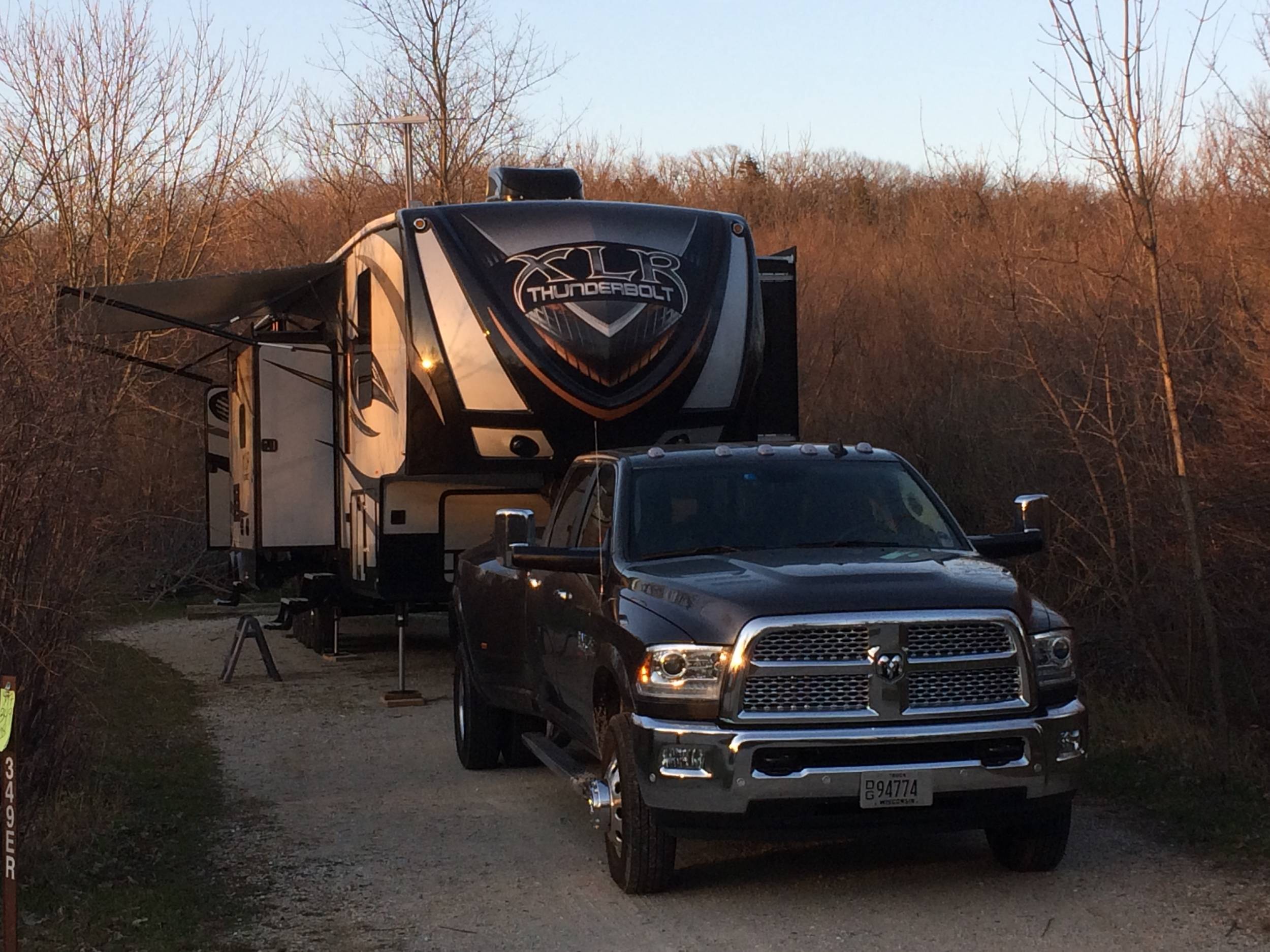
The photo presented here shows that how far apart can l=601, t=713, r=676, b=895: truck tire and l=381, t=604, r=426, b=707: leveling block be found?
6.06 m

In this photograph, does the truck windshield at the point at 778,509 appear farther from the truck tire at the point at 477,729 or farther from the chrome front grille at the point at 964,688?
the truck tire at the point at 477,729

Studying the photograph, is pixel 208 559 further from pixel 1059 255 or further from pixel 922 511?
pixel 922 511

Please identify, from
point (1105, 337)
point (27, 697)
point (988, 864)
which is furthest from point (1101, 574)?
point (27, 697)

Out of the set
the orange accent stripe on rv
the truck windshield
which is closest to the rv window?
the orange accent stripe on rv

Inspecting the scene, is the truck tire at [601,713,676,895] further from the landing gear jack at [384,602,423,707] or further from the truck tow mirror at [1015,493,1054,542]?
the landing gear jack at [384,602,423,707]

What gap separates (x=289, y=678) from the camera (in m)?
14.6

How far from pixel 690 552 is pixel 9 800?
11.1ft

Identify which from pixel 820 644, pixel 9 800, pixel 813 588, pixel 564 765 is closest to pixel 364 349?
pixel 564 765

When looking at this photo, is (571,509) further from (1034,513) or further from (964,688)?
(964,688)

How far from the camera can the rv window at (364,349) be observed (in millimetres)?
13430

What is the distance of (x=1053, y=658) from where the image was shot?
6.56 metres

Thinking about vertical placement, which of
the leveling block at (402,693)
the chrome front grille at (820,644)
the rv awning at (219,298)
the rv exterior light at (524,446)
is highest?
the rv awning at (219,298)

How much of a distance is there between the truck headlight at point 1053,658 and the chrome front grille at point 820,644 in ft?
2.59

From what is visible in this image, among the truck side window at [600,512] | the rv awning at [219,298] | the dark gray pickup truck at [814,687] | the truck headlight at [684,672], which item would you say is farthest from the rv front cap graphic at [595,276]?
the truck headlight at [684,672]
